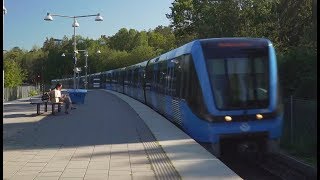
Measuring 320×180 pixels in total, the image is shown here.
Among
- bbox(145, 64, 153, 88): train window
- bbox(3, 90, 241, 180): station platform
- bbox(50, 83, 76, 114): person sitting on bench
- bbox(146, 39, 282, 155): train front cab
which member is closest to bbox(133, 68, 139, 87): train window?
bbox(145, 64, 153, 88): train window

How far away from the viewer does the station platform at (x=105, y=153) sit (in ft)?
28.9

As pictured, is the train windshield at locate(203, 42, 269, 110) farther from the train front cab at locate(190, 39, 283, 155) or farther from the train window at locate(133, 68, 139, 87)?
the train window at locate(133, 68, 139, 87)

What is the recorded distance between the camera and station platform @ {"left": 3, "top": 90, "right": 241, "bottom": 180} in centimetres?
882

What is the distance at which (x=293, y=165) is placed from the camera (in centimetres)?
1199

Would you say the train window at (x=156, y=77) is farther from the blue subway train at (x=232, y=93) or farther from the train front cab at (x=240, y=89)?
the train front cab at (x=240, y=89)

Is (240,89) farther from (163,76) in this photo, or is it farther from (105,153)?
(163,76)

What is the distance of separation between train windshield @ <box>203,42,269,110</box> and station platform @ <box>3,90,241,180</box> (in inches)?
56.5

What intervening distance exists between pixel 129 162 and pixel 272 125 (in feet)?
14.1

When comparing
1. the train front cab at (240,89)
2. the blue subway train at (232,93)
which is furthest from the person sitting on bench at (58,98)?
the train front cab at (240,89)

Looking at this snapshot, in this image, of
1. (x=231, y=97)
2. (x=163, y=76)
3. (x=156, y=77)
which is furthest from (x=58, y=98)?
(x=231, y=97)

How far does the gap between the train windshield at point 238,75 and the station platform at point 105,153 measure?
1.43m

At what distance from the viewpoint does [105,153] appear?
11.2 metres

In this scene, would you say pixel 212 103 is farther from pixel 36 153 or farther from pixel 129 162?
pixel 36 153

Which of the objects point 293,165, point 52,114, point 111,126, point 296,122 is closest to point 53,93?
point 52,114
